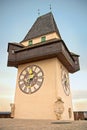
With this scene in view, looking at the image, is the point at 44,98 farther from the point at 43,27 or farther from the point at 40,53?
the point at 43,27

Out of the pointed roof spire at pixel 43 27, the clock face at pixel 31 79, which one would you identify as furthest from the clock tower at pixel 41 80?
the pointed roof spire at pixel 43 27

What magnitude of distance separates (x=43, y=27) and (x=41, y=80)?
19.7 feet

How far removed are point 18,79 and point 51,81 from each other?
2967 millimetres

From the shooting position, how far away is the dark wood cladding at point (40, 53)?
32.2 ft

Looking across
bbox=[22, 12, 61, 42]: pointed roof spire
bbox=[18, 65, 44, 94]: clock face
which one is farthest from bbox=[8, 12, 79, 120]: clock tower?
bbox=[22, 12, 61, 42]: pointed roof spire

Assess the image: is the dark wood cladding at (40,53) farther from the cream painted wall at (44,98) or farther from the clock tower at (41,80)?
the cream painted wall at (44,98)

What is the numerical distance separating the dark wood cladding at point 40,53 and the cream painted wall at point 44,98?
22.1 inches

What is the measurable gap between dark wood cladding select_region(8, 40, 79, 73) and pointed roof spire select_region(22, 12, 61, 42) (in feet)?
7.82

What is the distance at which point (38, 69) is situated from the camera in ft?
34.5

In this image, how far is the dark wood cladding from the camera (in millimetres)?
9828

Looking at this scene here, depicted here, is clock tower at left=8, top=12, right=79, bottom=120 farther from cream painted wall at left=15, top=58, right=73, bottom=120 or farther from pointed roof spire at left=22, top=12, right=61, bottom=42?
pointed roof spire at left=22, top=12, right=61, bottom=42

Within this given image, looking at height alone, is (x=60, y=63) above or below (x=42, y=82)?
above

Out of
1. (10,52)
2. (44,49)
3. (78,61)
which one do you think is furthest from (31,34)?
(78,61)

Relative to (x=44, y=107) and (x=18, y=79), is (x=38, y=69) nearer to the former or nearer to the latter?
(x=18, y=79)
